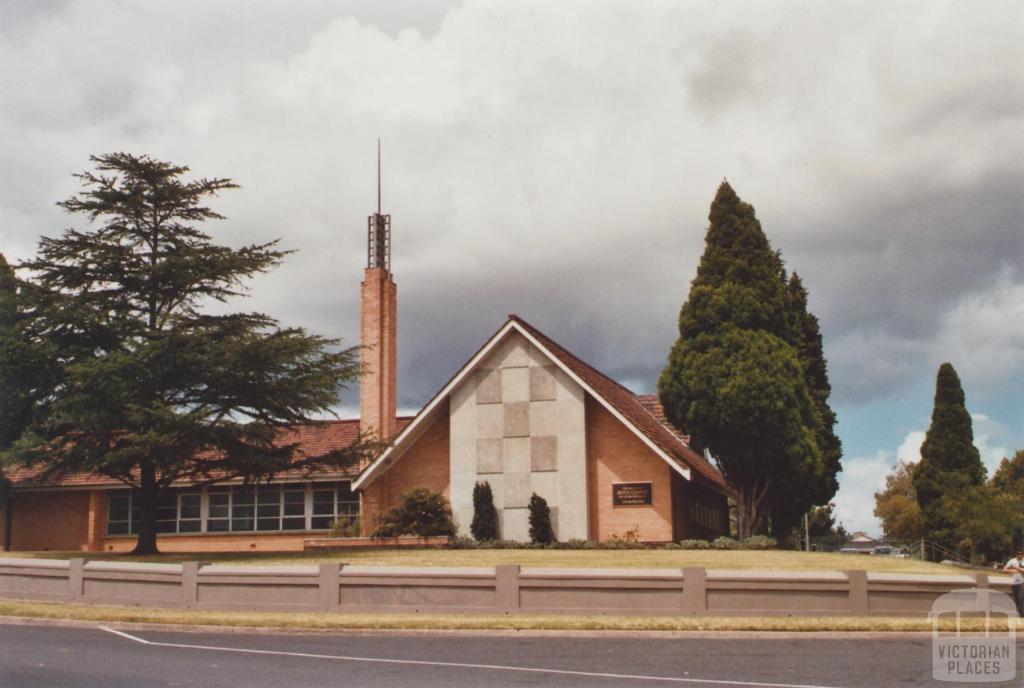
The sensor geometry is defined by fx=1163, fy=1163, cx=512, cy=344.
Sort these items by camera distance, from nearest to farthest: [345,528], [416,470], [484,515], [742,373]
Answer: [742,373] → [484,515] → [345,528] → [416,470]

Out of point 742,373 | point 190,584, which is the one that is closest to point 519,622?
point 190,584

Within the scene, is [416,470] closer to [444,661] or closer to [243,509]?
[243,509]

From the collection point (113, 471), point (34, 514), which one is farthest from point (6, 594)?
point (34, 514)

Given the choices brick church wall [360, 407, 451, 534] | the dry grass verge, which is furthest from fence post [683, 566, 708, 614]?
brick church wall [360, 407, 451, 534]

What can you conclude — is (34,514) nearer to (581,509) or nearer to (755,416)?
(581,509)

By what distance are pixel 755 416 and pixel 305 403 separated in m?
12.9

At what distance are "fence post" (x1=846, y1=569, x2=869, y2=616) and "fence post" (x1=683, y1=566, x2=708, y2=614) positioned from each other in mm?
2648

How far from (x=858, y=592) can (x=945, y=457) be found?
34983mm

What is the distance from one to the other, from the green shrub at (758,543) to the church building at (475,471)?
2.52 metres

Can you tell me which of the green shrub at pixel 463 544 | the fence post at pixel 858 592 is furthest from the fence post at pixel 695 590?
the green shrub at pixel 463 544

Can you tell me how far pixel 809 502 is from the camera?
40.1m

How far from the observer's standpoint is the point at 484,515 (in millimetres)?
36625

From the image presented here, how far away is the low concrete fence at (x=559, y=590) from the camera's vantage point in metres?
→ 21.4

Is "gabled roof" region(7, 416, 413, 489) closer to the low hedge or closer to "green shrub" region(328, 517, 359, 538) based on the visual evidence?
"green shrub" region(328, 517, 359, 538)
